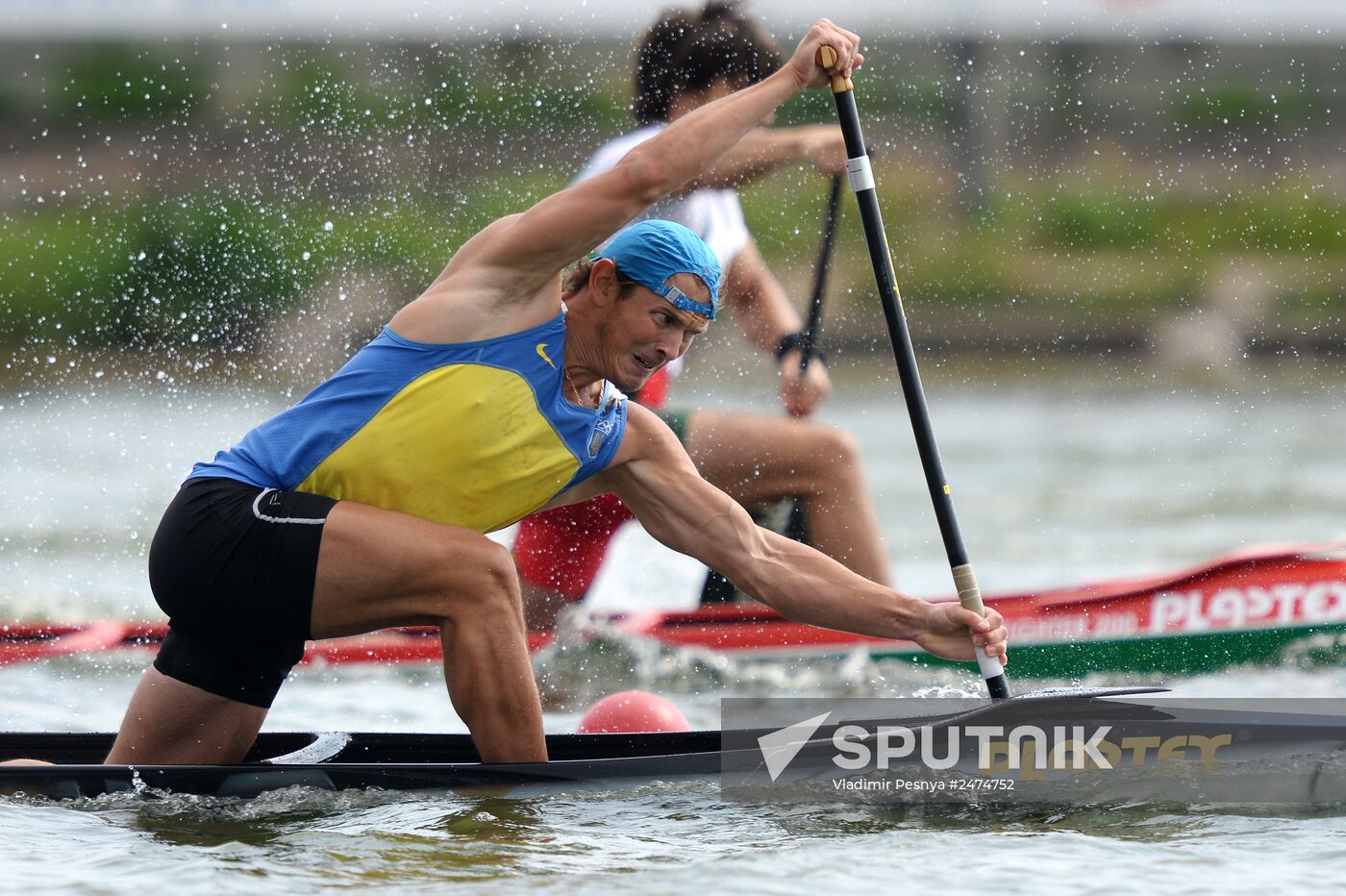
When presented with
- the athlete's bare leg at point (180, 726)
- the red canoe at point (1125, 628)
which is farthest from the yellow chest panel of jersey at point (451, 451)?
the red canoe at point (1125, 628)

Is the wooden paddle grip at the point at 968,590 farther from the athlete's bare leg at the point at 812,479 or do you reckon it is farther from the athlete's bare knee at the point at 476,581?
the athlete's bare leg at the point at 812,479

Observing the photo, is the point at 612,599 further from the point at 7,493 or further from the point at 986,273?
the point at 986,273

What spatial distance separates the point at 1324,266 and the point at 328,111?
463 inches

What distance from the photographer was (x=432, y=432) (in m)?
3.56

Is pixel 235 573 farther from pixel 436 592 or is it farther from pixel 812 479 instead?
pixel 812 479

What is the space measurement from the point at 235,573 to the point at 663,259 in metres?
1.13

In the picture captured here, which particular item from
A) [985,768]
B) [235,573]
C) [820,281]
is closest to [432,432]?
[235,573]

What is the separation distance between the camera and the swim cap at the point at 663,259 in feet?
11.6

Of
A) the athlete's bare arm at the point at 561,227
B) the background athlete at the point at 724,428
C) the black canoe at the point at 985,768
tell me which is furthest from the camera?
the background athlete at the point at 724,428

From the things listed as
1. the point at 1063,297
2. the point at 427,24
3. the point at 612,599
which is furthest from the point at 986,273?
the point at 612,599

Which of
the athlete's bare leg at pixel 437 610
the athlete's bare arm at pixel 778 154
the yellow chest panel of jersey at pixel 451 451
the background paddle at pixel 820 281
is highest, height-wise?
the athlete's bare arm at pixel 778 154

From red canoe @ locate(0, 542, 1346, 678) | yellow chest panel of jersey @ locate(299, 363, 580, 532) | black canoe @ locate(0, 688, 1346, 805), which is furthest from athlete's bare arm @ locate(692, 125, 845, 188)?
black canoe @ locate(0, 688, 1346, 805)

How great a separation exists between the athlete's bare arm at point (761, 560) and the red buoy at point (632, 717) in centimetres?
47

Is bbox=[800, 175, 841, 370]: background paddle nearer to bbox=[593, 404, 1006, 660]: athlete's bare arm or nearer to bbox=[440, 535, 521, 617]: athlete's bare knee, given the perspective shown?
bbox=[593, 404, 1006, 660]: athlete's bare arm
